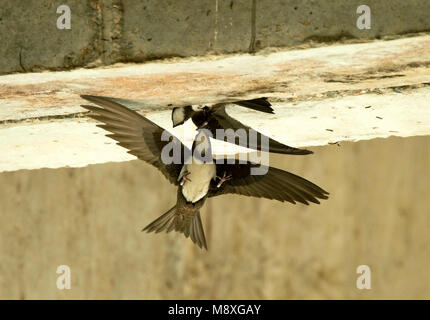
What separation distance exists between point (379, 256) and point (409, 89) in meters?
1.88

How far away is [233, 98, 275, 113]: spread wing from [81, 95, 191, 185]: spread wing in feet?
0.58

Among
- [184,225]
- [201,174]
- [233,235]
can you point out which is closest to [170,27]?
[201,174]

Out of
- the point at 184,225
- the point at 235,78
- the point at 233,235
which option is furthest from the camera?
the point at 233,235

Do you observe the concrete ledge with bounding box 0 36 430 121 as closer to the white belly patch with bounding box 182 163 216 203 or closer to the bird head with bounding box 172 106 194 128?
the bird head with bounding box 172 106 194 128

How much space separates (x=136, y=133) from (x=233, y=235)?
1874 mm

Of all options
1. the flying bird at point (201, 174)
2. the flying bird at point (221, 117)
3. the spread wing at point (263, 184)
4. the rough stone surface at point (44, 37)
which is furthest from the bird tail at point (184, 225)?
the rough stone surface at point (44, 37)

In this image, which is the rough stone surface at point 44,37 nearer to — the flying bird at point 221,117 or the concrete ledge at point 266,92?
the concrete ledge at point 266,92

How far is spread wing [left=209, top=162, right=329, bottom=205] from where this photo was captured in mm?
1887

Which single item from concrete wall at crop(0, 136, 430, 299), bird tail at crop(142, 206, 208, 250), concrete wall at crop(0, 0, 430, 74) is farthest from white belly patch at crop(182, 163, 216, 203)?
concrete wall at crop(0, 136, 430, 299)

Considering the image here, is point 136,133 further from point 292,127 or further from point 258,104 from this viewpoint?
point 292,127

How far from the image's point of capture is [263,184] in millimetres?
1923

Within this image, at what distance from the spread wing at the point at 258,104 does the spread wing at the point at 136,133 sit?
178 millimetres
